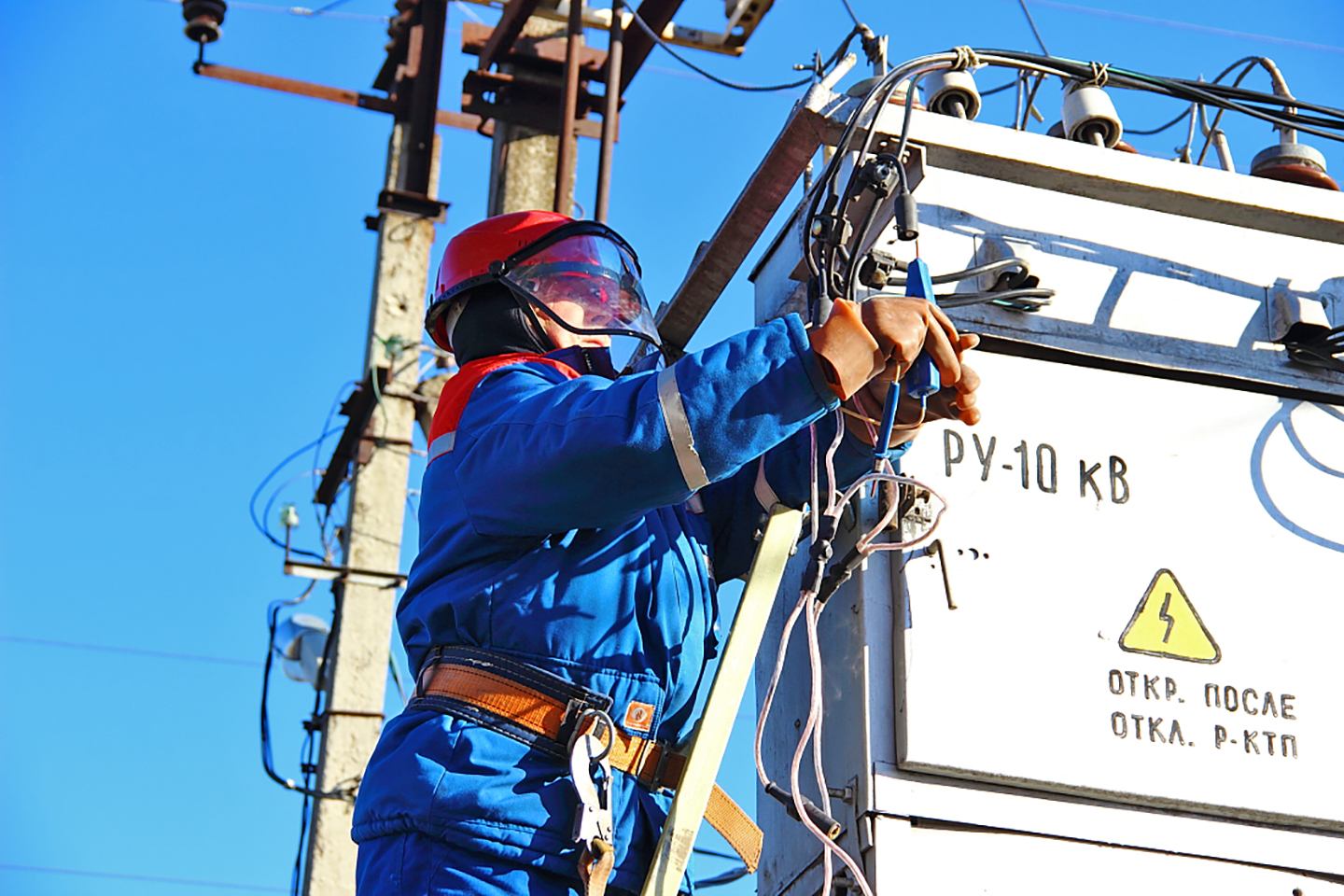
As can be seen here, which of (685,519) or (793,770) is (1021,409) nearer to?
(685,519)

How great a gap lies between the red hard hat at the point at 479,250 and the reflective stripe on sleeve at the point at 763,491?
707 mm

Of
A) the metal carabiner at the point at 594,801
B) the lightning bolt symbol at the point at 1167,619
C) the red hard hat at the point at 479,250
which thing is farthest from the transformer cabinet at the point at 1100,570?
the red hard hat at the point at 479,250

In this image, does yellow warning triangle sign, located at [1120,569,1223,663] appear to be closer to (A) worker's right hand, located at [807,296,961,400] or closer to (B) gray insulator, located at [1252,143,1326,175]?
(A) worker's right hand, located at [807,296,961,400]

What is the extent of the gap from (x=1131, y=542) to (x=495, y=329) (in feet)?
4.65

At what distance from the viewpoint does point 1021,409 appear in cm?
329

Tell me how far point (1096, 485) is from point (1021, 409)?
0.74ft

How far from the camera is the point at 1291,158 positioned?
3.94 metres

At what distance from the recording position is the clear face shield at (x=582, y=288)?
3.24m

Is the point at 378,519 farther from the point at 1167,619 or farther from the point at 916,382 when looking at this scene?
the point at 916,382

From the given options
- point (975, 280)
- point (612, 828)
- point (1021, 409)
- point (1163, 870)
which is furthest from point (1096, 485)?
point (612, 828)

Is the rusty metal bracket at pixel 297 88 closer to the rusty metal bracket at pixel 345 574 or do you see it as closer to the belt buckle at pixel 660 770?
the rusty metal bracket at pixel 345 574

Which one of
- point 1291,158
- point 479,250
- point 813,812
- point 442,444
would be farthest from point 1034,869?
point 1291,158

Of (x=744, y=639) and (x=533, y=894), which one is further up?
(x=744, y=639)

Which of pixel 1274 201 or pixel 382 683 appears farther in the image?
pixel 382 683
